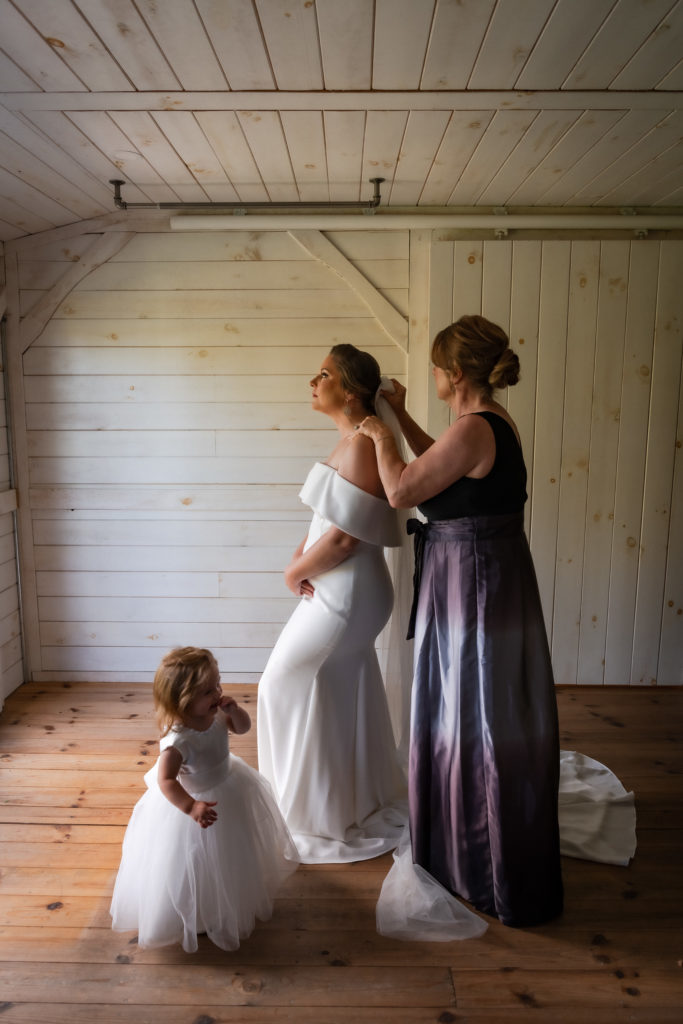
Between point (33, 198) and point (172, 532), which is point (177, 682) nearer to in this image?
point (172, 532)

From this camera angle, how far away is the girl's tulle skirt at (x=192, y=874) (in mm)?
1811

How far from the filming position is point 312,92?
210cm

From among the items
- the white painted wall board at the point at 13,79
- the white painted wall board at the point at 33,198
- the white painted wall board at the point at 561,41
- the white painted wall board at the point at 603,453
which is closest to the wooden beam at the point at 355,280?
the white painted wall board at the point at 603,453

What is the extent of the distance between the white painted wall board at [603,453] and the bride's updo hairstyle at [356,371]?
163 cm

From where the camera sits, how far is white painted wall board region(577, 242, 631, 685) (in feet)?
11.0

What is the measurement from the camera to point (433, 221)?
10.9 ft

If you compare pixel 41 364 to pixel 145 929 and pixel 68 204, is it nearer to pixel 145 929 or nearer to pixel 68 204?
pixel 68 204

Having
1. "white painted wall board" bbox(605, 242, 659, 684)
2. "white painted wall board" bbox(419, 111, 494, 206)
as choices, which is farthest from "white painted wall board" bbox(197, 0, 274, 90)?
"white painted wall board" bbox(605, 242, 659, 684)

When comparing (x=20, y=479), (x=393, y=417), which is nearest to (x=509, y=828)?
(x=393, y=417)

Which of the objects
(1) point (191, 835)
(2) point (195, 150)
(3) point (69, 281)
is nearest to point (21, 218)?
(3) point (69, 281)

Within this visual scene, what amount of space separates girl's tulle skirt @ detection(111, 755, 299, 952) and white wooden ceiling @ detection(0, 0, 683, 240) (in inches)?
78.4

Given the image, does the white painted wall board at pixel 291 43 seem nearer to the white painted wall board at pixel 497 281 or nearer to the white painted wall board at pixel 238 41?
the white painted wall board at pixel 238 41

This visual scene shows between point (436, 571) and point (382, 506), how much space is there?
30 centimetres

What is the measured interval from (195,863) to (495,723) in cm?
89
